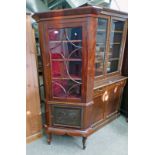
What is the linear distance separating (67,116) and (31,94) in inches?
22.5

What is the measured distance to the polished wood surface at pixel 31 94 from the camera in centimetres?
188

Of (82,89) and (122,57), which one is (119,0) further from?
(82,89)

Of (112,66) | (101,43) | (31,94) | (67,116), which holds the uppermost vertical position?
(101,43)

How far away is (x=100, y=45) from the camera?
2070 millimetres

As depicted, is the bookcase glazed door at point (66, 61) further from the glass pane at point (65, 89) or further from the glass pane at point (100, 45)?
the glass pane at point (100, 45)

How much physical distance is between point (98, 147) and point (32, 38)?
164cm

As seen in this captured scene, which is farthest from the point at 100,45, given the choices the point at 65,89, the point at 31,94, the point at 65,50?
the point at 31,94

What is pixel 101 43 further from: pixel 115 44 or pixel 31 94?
pixel 31 94

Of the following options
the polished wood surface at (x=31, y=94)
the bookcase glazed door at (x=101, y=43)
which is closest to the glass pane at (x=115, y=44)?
the bookcase glazed door at (x=101, y=43)

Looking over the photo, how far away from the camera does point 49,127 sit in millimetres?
1961

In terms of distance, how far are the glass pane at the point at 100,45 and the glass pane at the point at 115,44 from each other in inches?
6.6

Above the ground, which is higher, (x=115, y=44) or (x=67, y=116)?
(x=115, y=44)

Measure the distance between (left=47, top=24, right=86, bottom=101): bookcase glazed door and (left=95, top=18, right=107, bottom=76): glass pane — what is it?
0.46 metres
